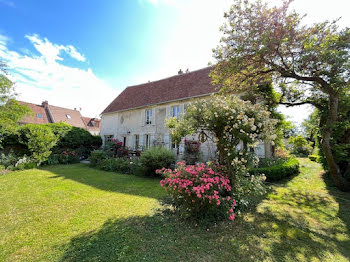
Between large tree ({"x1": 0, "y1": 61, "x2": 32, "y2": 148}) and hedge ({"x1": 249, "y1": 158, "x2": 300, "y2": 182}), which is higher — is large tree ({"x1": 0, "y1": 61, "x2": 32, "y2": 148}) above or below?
above

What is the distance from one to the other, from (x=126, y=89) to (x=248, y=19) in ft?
51.1

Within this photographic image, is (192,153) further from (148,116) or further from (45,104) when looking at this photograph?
(45,104)

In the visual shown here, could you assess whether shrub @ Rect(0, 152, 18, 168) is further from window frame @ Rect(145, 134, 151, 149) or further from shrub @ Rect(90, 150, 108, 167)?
window frame @ Rect(145, 134, 151, 149)

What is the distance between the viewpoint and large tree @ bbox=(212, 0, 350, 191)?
Result: 16.0 feet

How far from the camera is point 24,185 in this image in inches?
234

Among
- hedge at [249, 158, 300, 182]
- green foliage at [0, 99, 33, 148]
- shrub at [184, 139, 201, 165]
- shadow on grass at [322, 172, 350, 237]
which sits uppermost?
green foliage at [0, 99, 33, 148]

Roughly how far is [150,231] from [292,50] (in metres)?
7.04

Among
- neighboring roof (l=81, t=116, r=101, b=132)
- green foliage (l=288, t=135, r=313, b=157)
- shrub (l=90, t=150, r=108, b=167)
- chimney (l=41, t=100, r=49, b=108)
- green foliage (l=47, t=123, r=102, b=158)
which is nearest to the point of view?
shrub (l=90, t=150, r=108, b=167)

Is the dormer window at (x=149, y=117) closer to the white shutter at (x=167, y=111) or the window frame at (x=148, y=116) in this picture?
the window frame at (x=148, y=116)

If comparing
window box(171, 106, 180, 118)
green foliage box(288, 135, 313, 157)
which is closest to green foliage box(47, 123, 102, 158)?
window box(171, 106, 180, 118)

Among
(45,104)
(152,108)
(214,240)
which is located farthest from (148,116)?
(45,104)

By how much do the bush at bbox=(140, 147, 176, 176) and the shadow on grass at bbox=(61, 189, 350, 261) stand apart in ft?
13.5

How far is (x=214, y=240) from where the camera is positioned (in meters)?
2.72

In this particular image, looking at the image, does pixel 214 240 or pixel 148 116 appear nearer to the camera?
pixel 214 240
